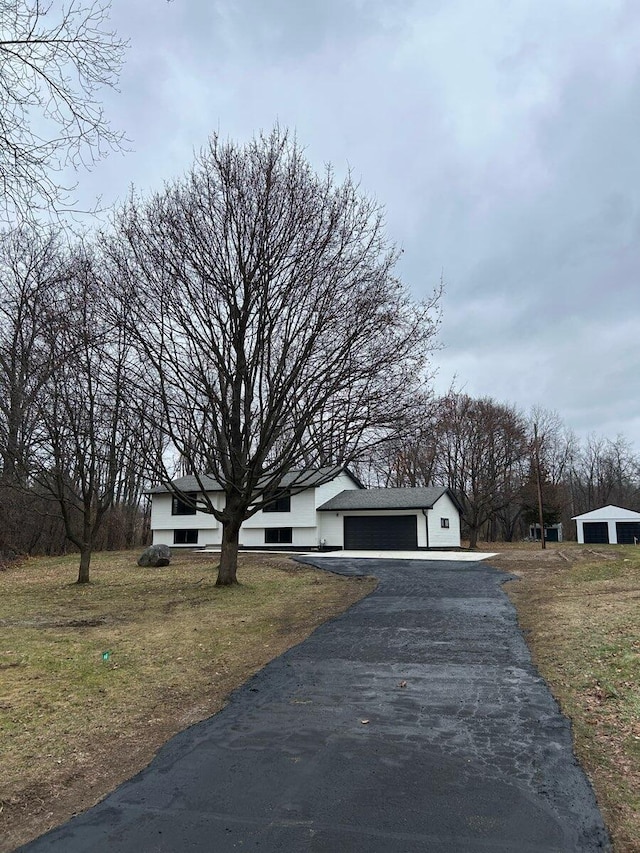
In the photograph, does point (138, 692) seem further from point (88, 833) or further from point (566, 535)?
point (566, 535)

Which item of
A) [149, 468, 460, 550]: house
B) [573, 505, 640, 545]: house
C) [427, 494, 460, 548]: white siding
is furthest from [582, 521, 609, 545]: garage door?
[149, 468, 460, 550]: house

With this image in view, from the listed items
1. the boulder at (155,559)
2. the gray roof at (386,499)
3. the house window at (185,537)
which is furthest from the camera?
the house window at (185,537)

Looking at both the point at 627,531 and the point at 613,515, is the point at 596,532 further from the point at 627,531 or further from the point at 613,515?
the point at 627,531

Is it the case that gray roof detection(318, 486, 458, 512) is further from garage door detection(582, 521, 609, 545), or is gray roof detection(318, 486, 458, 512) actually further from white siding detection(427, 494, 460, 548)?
garage door detection(582, 521, 609, 545)

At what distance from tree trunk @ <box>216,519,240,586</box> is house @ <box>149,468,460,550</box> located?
51.6 ft

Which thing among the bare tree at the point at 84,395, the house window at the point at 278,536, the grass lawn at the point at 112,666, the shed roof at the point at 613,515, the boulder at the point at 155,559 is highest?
the bare tree at the point at 84,395

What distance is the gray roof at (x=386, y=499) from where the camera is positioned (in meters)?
32.4

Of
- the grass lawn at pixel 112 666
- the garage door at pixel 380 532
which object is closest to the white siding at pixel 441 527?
the garage door at pixel 380 532

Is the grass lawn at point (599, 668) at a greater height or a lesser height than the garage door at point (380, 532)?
lesser

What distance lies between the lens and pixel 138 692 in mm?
6379

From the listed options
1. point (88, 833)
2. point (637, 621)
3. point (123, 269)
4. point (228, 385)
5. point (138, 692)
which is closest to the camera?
point (88, 833)

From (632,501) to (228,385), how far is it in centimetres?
5871

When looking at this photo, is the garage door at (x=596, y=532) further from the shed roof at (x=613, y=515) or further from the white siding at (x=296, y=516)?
the white siding at (x=296, y=516)

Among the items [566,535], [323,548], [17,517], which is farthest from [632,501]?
[17,517]
